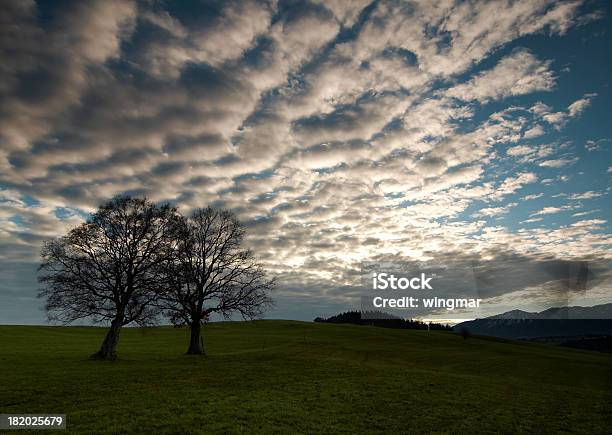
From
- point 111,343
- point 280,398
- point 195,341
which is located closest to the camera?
point 280,398

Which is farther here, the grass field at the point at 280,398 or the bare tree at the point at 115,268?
the bare tree at the point at 115,268

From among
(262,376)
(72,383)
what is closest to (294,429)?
(262,376)

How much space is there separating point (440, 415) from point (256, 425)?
10.4m

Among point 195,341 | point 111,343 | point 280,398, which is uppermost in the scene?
point 111,343

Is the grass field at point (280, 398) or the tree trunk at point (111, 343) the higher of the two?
the tree trunk at point (111, 343)

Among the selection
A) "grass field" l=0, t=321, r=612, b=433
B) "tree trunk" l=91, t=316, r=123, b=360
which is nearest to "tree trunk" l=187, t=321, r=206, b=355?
"grass field" l=0, t=321, r=612, b=433

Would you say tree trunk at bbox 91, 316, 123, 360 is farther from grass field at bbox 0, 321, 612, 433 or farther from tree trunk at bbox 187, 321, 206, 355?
tree trunk at bbox 187, 321, 206, 355

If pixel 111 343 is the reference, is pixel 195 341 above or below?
below

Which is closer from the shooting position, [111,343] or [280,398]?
[280,398]

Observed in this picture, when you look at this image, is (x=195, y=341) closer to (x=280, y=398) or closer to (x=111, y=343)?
(x=111, y=343)

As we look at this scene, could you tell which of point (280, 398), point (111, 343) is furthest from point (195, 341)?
point (280, 398)

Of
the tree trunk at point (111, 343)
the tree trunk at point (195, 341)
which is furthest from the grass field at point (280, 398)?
the tree trunk at point (195, 341)

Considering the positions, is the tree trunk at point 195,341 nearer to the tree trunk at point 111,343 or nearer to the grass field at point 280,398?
the grass field at point 280,398

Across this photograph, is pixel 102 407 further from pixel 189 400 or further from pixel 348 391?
pixel 348 391
